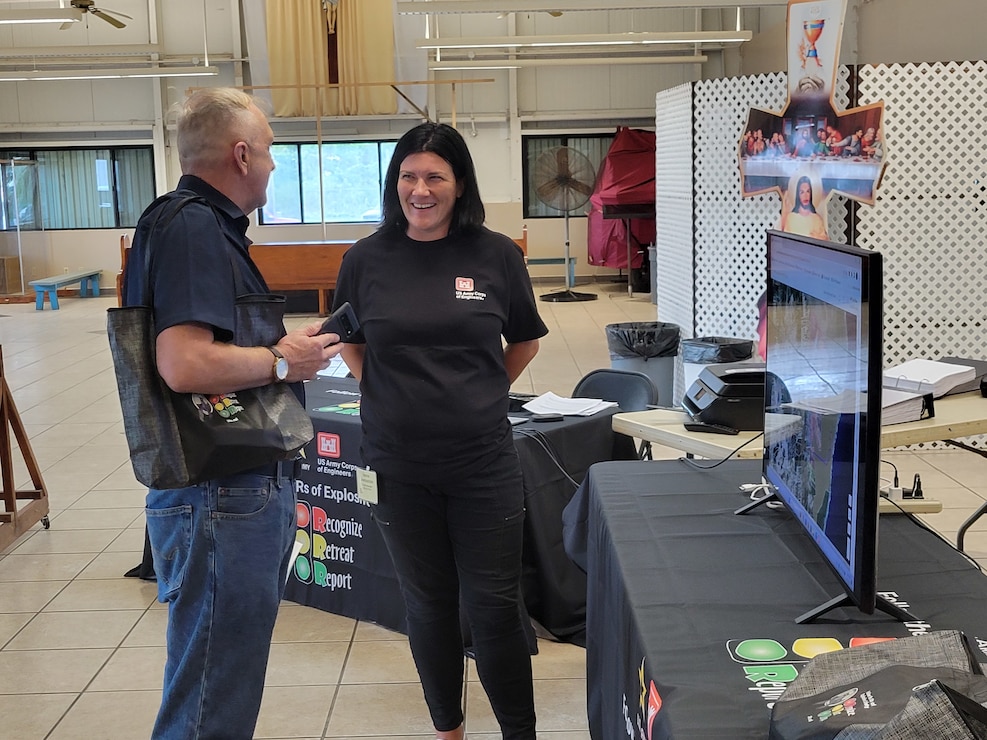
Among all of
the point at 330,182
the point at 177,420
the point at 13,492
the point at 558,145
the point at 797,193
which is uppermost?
the point at 558,145

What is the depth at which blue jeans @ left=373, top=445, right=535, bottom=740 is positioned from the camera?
2.51 metres

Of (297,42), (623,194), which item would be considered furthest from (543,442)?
(297,42)

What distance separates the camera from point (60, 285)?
1493 centimetres

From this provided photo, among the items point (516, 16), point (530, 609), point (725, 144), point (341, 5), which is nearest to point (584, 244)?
point (516, 16)

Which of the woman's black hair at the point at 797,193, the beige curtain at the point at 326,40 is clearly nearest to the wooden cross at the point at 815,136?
the woman's black hair at the point at 797,193

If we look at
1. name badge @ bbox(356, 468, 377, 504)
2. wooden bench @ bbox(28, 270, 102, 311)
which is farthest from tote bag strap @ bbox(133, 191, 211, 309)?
wooden bench @ bbox(28, 270, 102, 311)

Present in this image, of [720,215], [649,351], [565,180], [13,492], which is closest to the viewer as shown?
[13,492]

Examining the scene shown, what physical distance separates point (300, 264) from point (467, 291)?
1022cm

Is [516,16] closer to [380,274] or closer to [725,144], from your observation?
[725,144]

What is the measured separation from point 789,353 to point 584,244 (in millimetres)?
14497

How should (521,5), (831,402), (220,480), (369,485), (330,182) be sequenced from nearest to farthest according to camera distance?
(831,402), (220,480), (369,485), (521,5), (330,182)

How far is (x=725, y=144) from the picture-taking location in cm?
676

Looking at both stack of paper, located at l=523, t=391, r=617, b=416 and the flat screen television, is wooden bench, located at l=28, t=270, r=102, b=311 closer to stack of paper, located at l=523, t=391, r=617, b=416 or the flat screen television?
stack of paper, located at l=523, t=391, r=617, b=416

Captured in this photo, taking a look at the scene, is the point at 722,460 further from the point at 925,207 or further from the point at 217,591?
the point at 925,207
